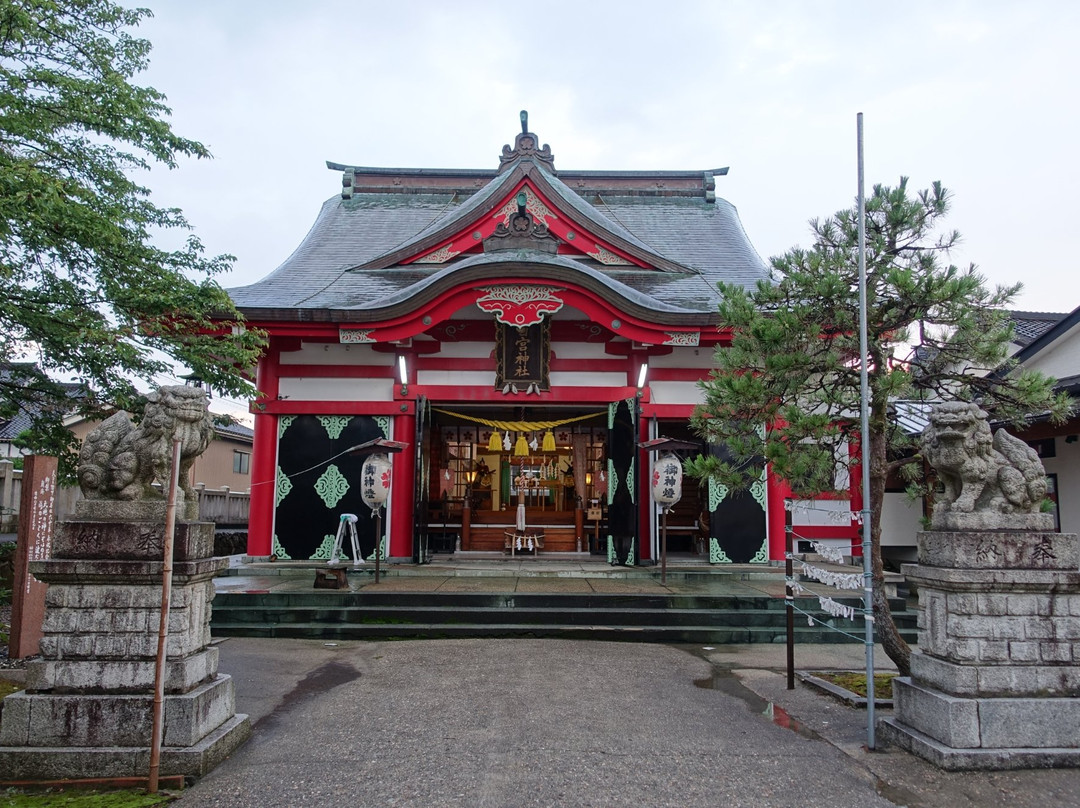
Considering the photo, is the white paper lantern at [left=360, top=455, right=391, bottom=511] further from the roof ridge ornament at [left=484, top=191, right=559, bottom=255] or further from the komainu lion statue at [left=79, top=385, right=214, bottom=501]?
the komainu lion statue at [left=79, top=385, right=214, bottom=501]

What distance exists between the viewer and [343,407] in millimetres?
12242

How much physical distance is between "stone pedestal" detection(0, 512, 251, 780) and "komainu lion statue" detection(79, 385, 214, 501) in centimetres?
18

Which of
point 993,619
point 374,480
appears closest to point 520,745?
point 993,619

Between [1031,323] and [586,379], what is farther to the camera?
[1031,323]

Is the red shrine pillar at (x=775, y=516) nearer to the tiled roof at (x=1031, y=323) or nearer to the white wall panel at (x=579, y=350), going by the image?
the white wall panel at (x=579, y=350)

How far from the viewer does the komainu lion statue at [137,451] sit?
441 cm

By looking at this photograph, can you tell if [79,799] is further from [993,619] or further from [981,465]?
[981,465]

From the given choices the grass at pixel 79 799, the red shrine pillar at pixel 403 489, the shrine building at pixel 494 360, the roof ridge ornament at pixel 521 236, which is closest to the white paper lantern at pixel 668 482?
the shrine building at pixel 494 360

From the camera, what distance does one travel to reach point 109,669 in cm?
421

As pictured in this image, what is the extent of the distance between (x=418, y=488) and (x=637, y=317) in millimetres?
4690

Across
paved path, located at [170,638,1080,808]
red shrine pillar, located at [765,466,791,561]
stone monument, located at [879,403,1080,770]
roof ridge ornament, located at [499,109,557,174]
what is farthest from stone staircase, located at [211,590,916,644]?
roof ridge ornament, located at [499,109,557,174]

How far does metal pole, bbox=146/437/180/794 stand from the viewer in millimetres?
3900

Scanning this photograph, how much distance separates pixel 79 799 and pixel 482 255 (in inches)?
370

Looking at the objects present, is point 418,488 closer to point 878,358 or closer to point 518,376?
point 518,376
